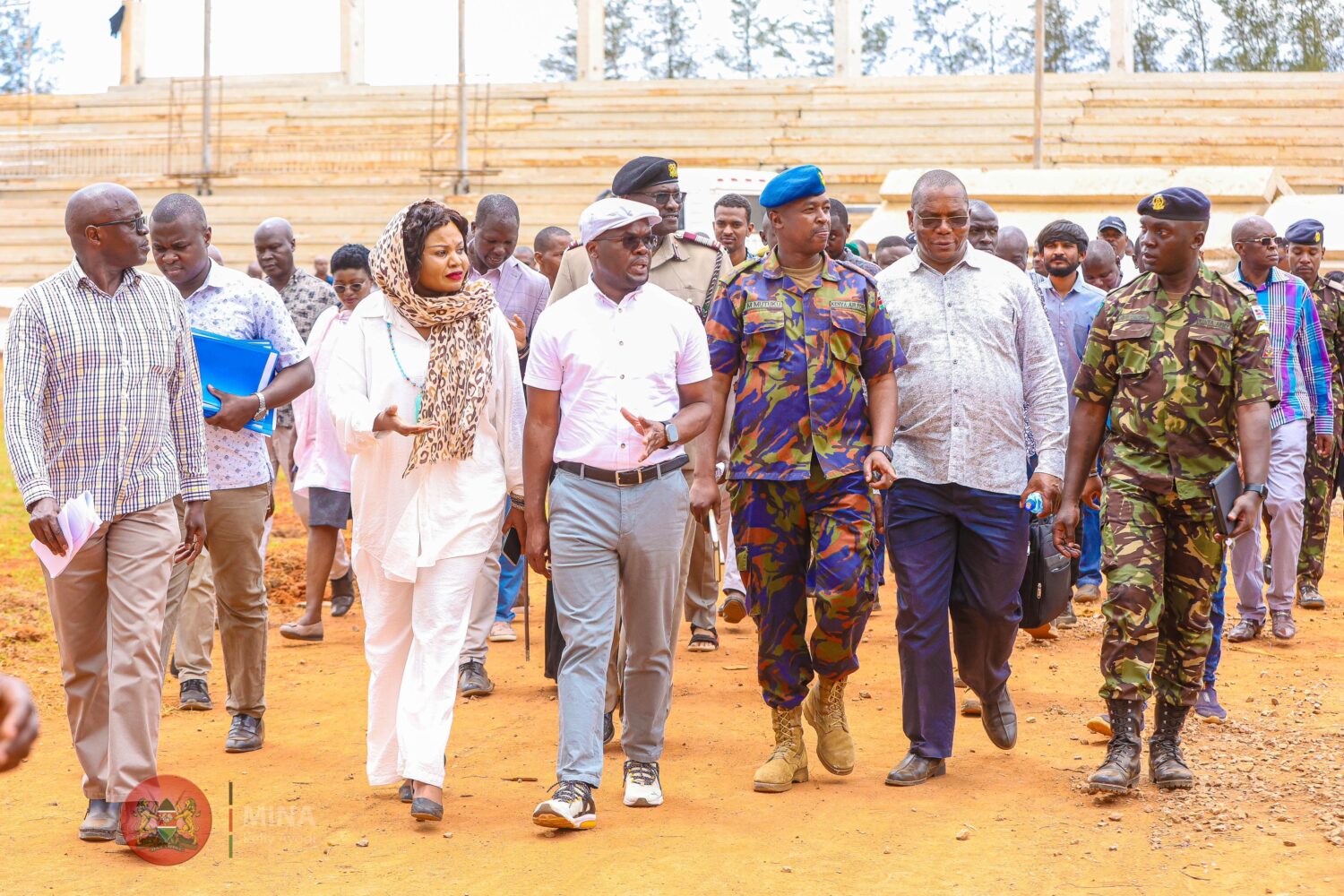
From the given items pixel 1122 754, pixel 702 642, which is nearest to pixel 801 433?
pixel 1122 754

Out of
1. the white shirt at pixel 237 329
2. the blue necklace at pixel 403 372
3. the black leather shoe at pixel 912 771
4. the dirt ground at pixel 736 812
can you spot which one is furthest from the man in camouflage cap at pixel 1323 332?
the white shirt at pixel 237 329

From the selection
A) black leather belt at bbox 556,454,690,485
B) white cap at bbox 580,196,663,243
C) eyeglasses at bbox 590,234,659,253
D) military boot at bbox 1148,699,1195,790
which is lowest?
military boot at bbox 1148,699,1195,790

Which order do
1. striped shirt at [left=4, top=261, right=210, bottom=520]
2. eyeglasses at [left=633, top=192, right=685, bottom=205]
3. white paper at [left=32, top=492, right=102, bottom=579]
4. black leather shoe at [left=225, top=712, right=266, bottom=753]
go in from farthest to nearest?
1. black leather shoe at [left=225, top=712, right=266, bottom=753]
2. eyeglasses at [left=633, top=192, right=685, bottom=205]
3. striped shirt at [left=4, top=261, right=210, bottom=520]
4. white paper at [left=32, top=492, right=102, bottom=579]

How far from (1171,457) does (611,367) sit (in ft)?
6.63

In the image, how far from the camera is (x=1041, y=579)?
20.0ft

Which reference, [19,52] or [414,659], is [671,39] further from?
[414,659]

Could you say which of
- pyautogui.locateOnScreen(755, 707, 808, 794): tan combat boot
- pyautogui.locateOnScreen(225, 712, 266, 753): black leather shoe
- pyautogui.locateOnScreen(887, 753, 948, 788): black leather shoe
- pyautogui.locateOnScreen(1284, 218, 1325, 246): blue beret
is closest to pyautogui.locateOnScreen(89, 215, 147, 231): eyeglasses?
pyautogui.locateOnScreen(225, 712, 266, 753): black leather shoe

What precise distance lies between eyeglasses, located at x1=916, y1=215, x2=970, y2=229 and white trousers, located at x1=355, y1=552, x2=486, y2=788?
6.81 ft

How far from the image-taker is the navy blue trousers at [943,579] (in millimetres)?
5789

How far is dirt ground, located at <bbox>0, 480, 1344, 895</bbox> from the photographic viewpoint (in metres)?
4.86

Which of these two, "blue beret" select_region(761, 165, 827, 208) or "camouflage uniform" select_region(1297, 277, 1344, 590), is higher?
"blue beret" select_region(761, 165, 827, 208)

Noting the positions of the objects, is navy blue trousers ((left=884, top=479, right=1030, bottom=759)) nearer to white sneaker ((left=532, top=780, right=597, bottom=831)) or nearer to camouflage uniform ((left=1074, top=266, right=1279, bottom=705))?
camouflage uniform ((left=1074, top=266, right=1279, bottom=705))

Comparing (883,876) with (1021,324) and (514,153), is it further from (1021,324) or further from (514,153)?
(514,153)

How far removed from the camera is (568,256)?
23.0 ft
